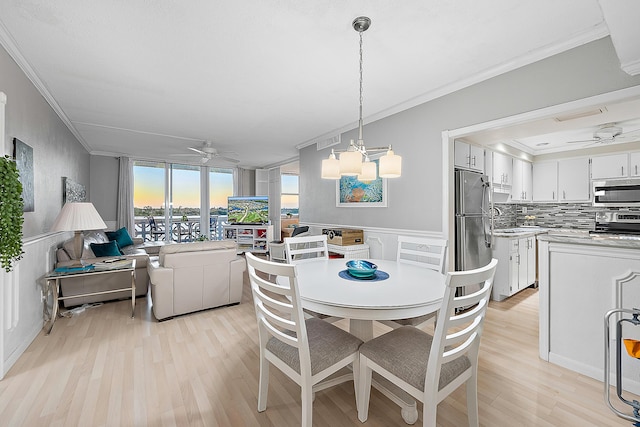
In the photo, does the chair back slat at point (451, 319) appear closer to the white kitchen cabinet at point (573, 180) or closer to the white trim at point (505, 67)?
the white trim at point (505, 67)

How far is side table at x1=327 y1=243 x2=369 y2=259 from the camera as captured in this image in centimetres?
369

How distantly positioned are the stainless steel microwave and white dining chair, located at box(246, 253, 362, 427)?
16.1ft

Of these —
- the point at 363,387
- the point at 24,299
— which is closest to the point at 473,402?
the point at 363,387

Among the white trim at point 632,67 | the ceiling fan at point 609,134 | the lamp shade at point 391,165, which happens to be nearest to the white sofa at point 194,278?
the lamp shade at point 391,165

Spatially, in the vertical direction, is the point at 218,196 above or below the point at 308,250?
above

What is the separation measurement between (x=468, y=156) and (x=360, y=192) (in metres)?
1.47

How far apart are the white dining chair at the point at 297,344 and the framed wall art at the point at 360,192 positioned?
235cm

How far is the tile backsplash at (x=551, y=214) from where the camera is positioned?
4.60 metres

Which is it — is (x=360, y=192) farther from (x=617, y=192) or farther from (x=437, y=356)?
(x=617, y=192)

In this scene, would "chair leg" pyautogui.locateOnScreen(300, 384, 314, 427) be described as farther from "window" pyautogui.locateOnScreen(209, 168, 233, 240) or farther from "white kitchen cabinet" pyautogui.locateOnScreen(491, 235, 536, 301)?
"window" pyautogui.locateOnScreen(209, 168, 233, 240)

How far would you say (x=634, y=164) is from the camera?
4.00 m

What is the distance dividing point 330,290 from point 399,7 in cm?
182

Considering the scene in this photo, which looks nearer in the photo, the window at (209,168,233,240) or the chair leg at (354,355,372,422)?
the chair leg at (354,355,372,422)

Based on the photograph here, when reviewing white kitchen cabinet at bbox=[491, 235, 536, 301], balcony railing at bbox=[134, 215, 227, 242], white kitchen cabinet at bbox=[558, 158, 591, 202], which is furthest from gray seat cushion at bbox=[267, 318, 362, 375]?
balcony railing at bbox=[134, 215, 227, 242]
